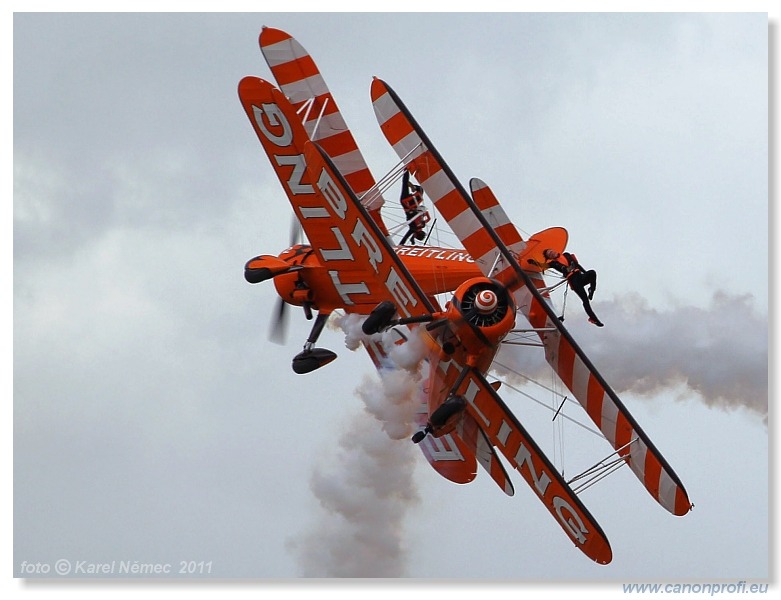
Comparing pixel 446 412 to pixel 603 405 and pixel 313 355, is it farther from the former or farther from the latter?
pixel 313 355

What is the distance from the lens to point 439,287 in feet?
91.5

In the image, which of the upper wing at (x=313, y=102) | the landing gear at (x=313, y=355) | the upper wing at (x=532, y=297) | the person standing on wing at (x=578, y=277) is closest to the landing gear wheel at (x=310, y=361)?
the landing gear at (x=313, y=355)

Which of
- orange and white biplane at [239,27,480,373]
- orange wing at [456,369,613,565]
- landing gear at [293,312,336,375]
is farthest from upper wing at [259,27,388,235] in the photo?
orange wing at [456,369,613,565]

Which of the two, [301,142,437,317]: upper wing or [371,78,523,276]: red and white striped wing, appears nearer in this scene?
[301,142,437,317]: upper wing

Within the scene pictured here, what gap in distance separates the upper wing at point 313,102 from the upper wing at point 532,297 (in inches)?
71.6

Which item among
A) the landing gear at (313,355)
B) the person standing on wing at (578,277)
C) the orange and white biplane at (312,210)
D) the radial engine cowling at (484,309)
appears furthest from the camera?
the landing gear at (313,355)

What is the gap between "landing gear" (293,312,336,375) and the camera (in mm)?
28719

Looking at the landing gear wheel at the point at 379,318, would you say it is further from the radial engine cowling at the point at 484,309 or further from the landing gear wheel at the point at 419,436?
the landing gear wheel at the point at 419,436

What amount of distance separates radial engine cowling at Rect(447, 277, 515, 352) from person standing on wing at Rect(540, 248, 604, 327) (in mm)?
1692

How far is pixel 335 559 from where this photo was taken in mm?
28641

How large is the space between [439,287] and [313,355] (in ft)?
6.66

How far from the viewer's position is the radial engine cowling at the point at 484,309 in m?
25.5

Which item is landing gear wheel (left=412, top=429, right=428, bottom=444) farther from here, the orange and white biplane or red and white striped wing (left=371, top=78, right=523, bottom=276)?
the orange and white biplane

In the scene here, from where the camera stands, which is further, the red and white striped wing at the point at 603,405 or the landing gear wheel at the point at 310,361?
the landing gear wheel at the point at 310,361
